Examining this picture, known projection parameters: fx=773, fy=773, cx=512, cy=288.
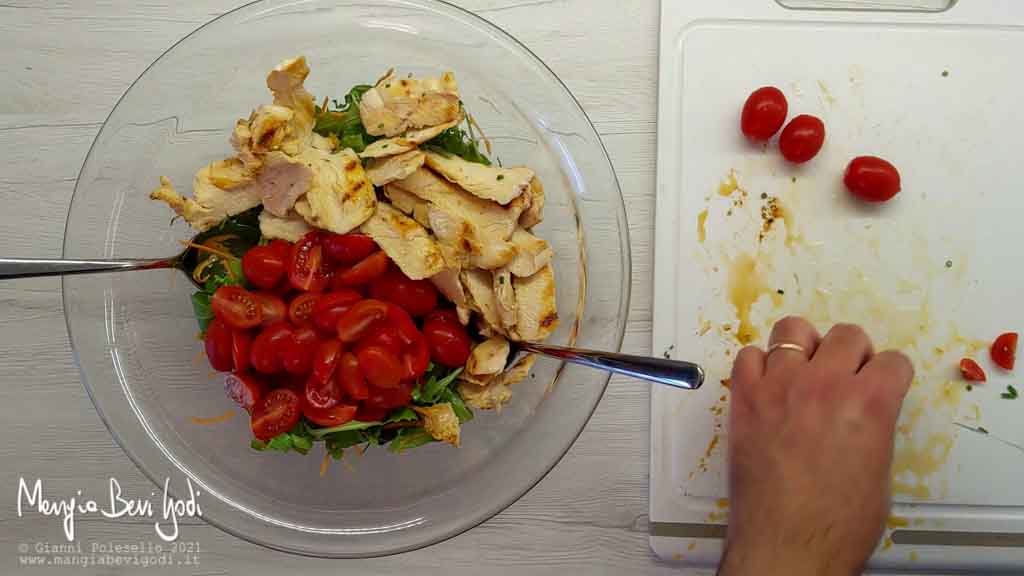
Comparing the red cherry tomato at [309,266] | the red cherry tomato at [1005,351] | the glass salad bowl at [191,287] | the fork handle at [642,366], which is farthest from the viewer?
the red cherry tomato at [1005,351]

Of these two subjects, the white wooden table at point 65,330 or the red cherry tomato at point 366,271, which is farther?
the white wooden table at point 65,330

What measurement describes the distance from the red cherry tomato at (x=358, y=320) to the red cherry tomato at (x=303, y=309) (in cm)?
6

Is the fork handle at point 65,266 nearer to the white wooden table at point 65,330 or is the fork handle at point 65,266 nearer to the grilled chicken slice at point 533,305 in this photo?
the white wooden table at point 65,330

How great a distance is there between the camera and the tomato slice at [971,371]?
4.62 feet

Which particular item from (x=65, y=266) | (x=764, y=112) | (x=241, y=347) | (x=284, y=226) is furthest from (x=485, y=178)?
(x=65, y=266)

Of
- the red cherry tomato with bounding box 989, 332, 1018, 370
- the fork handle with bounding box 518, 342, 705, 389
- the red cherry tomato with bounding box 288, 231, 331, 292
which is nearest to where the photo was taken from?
the fork handle with bounding box 518, 342, 705, 389

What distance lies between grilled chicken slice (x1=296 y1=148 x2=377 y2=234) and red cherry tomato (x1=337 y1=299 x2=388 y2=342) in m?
0.12

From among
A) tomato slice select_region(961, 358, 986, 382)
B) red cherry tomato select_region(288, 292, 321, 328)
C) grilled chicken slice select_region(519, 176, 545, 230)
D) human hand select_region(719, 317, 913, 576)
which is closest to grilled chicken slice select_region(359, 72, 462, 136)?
grilled chicken slice select_region(519, 176, 545, 230)

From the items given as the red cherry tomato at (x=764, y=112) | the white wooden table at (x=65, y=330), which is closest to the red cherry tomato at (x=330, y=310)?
the white wooden table at (x=65, y=330)

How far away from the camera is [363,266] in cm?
113

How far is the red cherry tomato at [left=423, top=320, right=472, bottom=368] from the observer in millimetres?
1148

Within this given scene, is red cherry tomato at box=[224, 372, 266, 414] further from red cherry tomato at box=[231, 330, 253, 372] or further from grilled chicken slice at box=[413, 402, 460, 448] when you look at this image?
grilled chicken slice at box=[413, 402, 460, 448]

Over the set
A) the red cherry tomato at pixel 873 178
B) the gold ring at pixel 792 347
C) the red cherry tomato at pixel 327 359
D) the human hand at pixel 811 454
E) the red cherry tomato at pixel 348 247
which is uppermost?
the red cherry tomato at pixel 348 247

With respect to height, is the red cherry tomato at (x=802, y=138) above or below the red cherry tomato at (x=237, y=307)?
above
